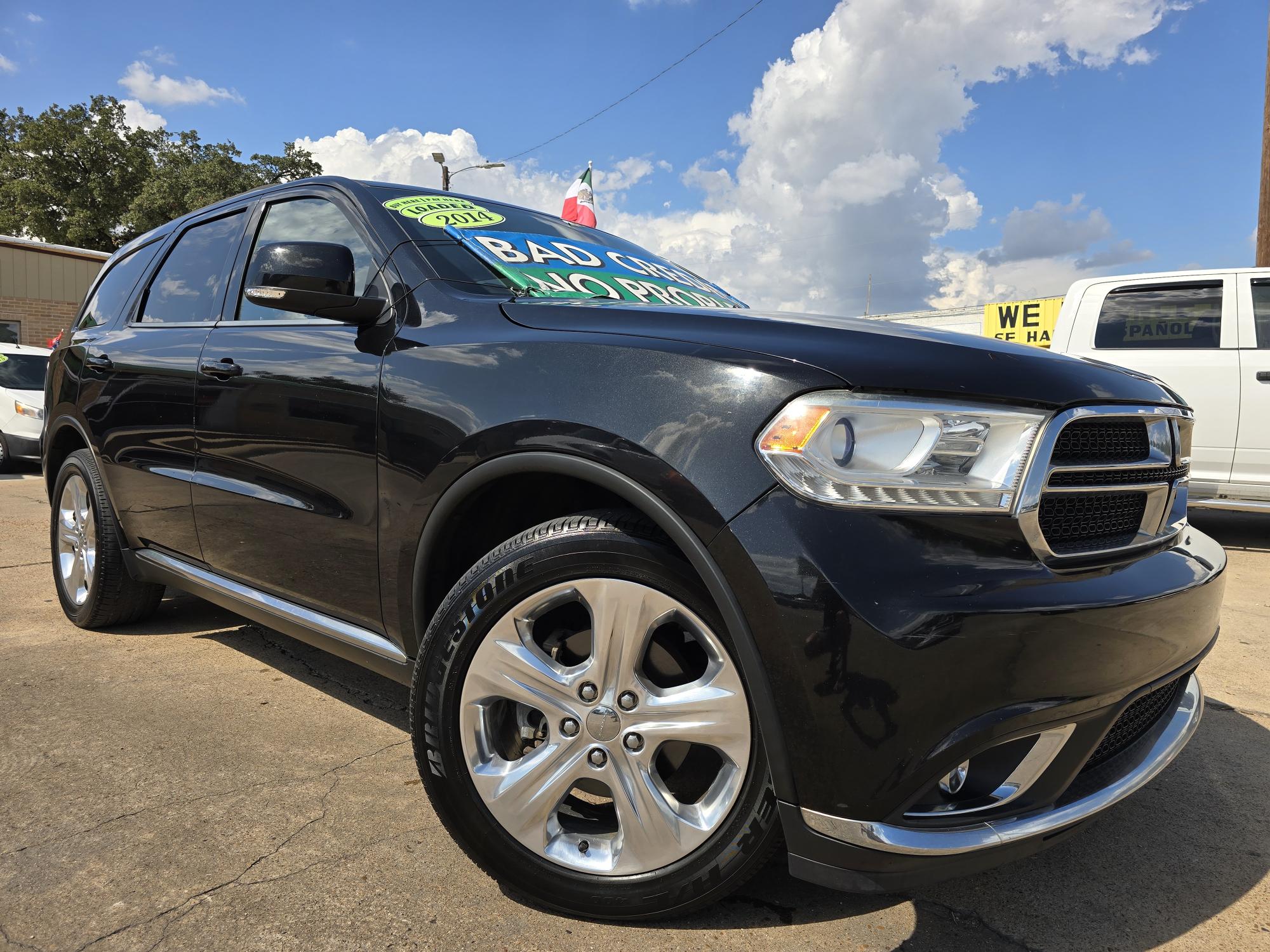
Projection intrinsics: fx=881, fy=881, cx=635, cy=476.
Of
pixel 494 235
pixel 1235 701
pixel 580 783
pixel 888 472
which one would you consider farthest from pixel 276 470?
pixel 1235 701

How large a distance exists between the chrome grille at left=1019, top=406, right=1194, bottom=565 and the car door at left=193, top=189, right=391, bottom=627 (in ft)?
4.88

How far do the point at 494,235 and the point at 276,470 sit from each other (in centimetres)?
93

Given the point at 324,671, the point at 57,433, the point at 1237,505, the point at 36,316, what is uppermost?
the point at 36,316

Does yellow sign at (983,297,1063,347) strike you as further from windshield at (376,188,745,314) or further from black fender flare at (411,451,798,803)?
black fender flare at (411,451,798,803)

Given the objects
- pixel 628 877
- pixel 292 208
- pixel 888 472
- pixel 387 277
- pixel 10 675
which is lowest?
pixel 10 675

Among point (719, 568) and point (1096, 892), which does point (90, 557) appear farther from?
point (1096, 892)

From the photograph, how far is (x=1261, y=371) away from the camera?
5.98 meters

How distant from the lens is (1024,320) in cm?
1838

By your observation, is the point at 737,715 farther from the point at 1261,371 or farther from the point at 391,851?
the point at 1261,371

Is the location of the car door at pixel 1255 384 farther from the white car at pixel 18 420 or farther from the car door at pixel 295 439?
the white car at pixel 18 420

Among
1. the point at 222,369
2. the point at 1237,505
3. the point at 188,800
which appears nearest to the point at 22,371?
the point at 222,369

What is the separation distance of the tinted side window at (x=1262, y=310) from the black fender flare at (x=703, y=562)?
6118mm

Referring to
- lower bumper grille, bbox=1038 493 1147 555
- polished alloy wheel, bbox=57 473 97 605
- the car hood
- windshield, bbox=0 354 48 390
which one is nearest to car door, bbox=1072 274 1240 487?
the car hood

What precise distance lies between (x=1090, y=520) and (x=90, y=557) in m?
3.77
